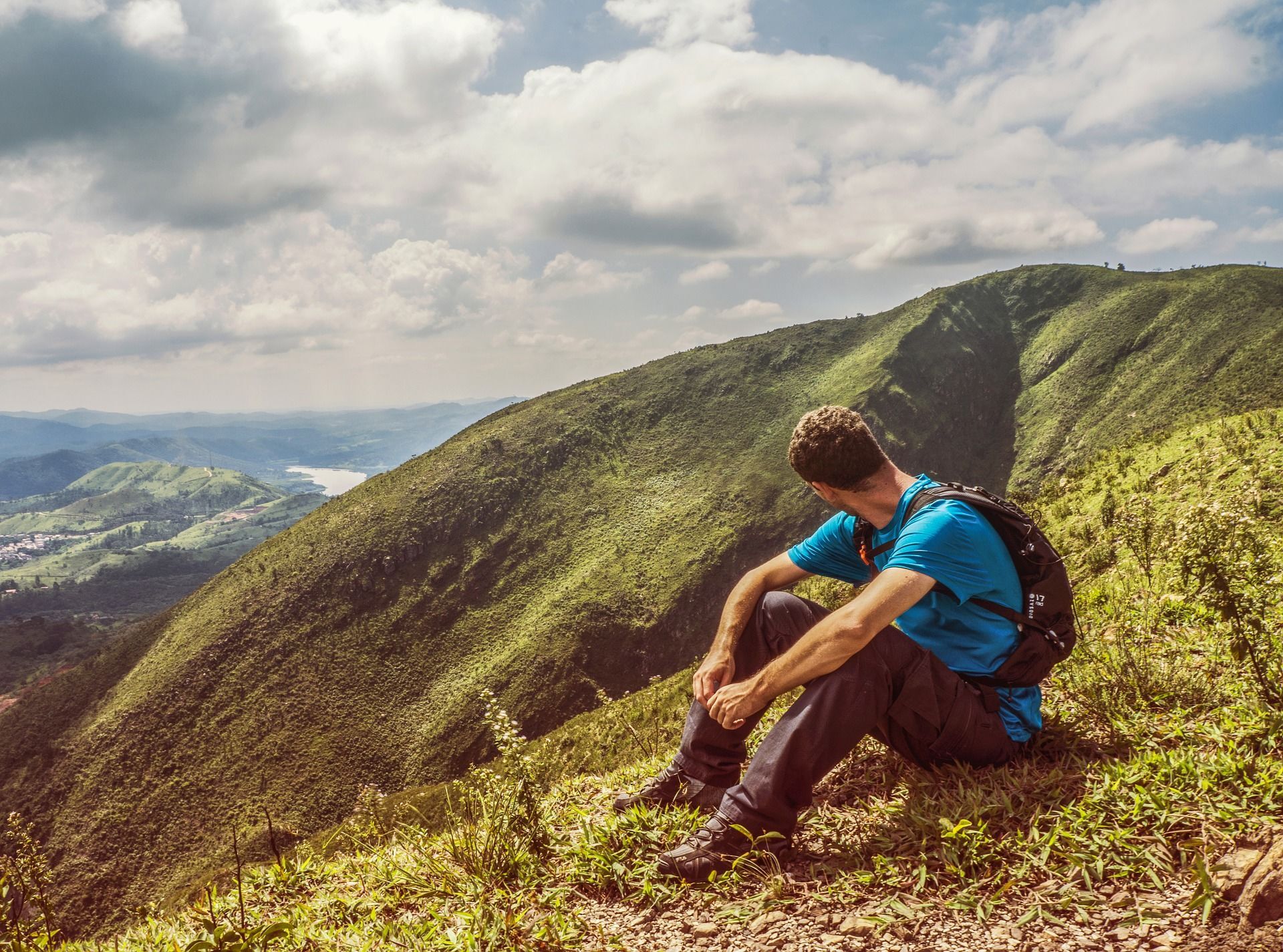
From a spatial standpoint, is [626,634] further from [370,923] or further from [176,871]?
[370,923]

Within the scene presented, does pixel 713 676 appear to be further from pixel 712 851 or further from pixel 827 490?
pixel 827 490

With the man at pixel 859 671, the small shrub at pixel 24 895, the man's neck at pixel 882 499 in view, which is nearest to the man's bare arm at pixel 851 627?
the man at pixel 859 671

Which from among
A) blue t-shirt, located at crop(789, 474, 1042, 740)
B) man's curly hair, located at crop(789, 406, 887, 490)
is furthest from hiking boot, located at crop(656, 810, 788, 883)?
man's curly hair, located at crop(789, 406, 887, 490)

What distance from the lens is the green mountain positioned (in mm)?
69812

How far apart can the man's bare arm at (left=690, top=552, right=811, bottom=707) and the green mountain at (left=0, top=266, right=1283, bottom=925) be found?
48617 millimetres

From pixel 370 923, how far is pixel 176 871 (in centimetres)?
7855

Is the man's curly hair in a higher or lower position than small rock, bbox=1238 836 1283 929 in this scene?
higher

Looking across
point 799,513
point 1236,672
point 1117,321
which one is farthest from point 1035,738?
point 1117,321

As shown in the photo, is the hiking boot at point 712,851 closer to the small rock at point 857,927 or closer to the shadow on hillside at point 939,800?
the shadow on hillside at point 939,800

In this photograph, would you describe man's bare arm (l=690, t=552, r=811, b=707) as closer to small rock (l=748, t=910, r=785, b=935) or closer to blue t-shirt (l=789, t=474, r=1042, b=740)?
blue t-shirt (l=789, t=474, r=1042, b=740)

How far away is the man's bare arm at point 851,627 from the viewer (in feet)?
10.8

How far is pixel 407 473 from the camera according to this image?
366 ft

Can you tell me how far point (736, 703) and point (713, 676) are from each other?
0.56 m

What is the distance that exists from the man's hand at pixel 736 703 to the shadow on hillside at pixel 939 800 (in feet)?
2.77
